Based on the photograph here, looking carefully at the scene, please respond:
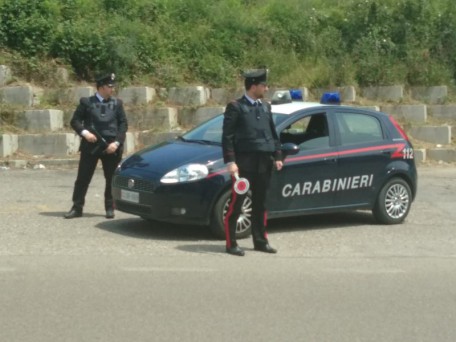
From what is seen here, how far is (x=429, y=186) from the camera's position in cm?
1501

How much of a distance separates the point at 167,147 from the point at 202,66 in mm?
10867

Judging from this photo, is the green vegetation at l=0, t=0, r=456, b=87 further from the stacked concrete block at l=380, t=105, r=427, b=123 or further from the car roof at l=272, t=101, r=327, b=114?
the car roof at l=272, t=101, r=327, b=114

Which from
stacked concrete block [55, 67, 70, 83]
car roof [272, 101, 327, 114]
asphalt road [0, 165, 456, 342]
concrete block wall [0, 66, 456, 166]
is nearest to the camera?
asphalt road [0, 165, 456, 342]

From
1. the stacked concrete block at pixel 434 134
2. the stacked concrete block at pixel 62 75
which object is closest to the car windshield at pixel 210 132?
the stacked concrete block at pixel 62 75

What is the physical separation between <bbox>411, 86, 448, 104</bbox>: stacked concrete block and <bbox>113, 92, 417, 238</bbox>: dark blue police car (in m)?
10.2

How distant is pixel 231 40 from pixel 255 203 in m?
13.2

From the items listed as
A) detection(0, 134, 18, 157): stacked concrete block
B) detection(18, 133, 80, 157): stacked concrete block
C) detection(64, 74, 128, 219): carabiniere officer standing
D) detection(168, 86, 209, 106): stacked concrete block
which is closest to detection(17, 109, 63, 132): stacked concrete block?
detection(18, 133, 80, 157): stacked concrete block

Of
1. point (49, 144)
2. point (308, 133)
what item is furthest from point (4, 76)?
point (308, 133)

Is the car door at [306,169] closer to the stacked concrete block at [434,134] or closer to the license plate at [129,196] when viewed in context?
the license plate at [129,196]

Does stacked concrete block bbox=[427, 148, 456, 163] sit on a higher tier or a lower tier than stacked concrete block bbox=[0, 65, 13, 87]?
lower

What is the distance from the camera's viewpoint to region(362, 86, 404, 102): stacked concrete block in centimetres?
2058

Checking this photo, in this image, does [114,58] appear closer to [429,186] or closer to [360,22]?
[360,22]

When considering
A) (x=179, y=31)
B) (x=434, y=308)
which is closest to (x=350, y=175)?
(x=434, y=308)

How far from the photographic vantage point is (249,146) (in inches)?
345
